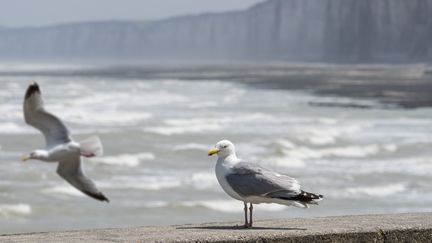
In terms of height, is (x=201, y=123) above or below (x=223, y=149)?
above

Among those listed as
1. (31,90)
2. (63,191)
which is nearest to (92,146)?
(31,90)

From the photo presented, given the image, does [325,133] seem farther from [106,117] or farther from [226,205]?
[226,205]

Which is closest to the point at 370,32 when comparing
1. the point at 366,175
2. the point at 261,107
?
the point at 261,107

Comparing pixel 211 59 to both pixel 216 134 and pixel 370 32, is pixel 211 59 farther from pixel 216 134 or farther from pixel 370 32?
pixel 216 134

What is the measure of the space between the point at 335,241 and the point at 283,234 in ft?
0.78

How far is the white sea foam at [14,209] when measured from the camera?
1334 cm

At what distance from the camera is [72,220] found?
12711mm

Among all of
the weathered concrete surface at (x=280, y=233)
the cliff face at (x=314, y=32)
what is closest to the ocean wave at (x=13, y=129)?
the weathered concrete surface at (x=280, y=233)

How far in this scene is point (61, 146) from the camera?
287 inches

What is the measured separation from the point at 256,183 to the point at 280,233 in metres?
0.24

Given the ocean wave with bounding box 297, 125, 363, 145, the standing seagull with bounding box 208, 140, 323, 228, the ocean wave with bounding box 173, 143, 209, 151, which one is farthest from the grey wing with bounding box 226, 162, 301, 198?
the ocean wave with bounding box 297, 125, 363, 145

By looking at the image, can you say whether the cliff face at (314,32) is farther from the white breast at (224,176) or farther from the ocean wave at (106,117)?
the white breast at (224,176)

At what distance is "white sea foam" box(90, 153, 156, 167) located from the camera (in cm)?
1959

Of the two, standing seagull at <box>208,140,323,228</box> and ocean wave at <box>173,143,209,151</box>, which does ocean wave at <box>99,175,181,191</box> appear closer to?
ocean wave at <box>173,143,209,151</box>
